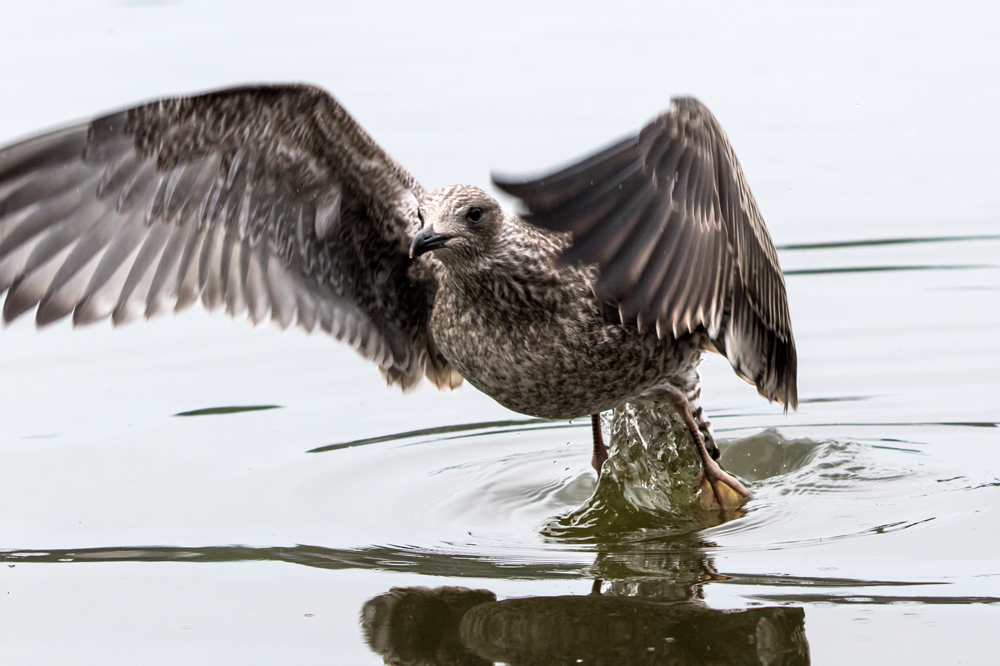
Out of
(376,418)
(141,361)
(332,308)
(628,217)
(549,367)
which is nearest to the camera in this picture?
(628,217)

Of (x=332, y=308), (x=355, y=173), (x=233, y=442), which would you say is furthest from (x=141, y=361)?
(x=355, y=173)

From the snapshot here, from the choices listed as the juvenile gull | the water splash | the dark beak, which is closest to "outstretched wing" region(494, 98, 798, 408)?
the juvenile gull

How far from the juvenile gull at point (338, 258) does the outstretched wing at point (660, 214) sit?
0.10 metres

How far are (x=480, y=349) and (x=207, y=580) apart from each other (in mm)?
1371

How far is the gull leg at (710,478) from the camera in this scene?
6411 mm

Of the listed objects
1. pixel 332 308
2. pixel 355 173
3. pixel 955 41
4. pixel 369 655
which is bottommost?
pixel 369 655

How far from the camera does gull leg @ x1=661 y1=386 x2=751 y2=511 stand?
6411mm

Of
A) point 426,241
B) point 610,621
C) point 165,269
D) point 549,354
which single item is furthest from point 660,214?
point 165,269

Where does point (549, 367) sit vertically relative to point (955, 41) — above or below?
below

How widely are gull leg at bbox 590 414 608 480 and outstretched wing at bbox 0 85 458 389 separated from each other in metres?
0.91

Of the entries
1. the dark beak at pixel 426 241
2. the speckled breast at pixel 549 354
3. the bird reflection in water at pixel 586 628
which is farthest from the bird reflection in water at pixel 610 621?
the dark beak at pixel 426 241

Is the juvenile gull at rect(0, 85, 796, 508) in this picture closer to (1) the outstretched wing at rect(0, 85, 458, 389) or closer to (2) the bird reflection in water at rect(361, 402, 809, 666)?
(1) the outstretched wing at rect(0, 85, 458, 389)

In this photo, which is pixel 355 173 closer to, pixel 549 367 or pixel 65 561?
pixel 549 367

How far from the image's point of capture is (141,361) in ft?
26.9
